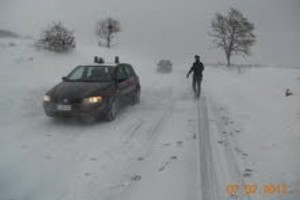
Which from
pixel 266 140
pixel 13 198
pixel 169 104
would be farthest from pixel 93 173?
pixel 169 104

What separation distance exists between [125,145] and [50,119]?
326 centimetres

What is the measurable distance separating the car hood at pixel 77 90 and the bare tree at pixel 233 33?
40856 millimetres

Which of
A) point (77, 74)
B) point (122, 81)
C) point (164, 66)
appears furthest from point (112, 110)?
point (164, 66)

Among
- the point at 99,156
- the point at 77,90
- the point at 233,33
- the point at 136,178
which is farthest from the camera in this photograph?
the point at 233,33

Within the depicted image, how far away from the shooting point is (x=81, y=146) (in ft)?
21.1

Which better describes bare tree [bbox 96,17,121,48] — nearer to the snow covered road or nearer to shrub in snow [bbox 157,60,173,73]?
shrub in snow [bbox 157,60,173,73]

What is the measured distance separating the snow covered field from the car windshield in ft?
4.34

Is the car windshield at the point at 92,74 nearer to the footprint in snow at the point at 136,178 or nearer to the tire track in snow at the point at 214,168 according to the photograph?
the tire track in snow at the point at 214,168

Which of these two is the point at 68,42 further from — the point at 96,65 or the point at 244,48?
the point at 244,48

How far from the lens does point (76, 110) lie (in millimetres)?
7840
